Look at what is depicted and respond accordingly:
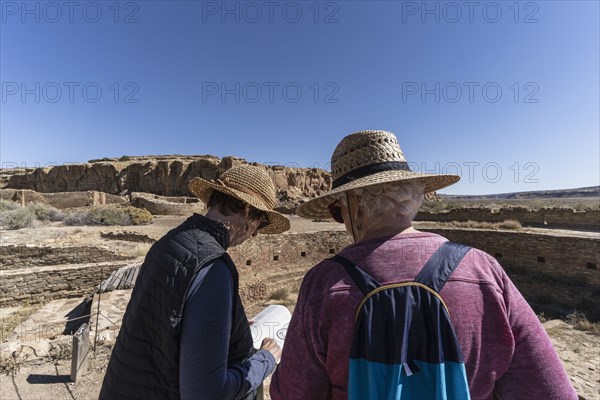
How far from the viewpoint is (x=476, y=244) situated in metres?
13.0

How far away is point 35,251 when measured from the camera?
8633mm

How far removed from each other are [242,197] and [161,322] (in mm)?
653

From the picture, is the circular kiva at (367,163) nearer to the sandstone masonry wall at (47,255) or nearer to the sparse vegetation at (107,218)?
the sandstone masonry wall at (47,255)

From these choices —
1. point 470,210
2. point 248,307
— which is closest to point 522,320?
point 248,307

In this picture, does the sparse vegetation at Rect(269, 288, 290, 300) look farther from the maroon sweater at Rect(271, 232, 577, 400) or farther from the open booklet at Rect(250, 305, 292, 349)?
the maroon sweater at Rect(271, 232, 577, 400)

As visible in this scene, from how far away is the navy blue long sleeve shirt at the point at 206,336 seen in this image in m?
1.10

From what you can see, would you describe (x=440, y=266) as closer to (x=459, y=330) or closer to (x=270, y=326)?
(x=459, y=330)

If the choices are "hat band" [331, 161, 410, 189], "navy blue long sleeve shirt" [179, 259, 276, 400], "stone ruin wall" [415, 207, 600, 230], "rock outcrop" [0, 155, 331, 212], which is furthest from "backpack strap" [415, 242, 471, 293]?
"rock outcrop" [0, 155, 331, 212]

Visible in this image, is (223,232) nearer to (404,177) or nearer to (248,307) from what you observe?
(404,177)

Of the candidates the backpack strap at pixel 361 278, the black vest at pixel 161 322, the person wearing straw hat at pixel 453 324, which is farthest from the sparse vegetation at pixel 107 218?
the backpack strap at pixel 361 278

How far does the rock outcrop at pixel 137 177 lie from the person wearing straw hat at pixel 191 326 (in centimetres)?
4007

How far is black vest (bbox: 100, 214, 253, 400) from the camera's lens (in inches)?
45.0

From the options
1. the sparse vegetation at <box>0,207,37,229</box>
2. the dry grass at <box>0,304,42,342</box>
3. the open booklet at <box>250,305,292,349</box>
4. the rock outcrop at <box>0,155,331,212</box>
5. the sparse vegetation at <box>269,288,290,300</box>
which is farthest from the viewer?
the rock outcrop at <box>0,155,331,212</box>

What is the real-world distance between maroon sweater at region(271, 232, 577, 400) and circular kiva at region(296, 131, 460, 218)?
0.30 metres
